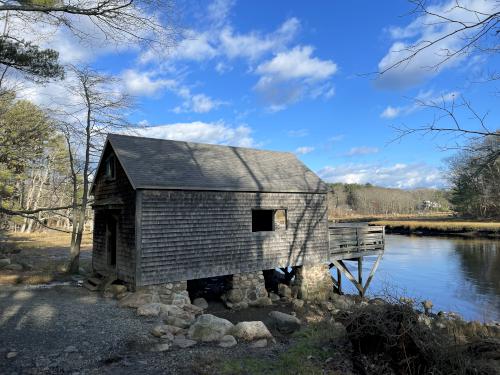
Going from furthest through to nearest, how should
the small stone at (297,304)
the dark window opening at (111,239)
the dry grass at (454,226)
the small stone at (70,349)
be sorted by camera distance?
1. the dry grass at (454,226)
2. the small stone at (297,304)
3. the dark window opening at (111,239)
4. the small stone at (70,349)

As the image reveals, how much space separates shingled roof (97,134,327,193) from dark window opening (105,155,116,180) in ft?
2.92

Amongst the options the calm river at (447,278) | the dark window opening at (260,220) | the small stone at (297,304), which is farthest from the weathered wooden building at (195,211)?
the calm river at (447,278)

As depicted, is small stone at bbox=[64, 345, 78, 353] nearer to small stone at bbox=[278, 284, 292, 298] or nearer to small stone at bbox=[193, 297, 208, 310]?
small stone at bbox=[193, 297, 208, 310]

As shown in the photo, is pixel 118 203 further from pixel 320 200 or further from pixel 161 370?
pixel 320 200

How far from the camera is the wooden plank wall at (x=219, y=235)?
11930mm

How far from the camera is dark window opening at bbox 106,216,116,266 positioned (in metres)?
14.3

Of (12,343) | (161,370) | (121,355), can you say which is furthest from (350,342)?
(12,343)

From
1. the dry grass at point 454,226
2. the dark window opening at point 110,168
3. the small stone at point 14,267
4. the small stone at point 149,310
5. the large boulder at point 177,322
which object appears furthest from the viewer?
the dry grass at point 454,226

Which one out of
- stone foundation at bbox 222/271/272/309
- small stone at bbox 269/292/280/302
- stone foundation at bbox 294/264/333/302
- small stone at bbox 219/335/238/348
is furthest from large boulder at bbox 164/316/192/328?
stone foundation at bbox 294/264/333/302

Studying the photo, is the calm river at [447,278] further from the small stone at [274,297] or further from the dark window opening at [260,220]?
the dark window opening at [260,220]

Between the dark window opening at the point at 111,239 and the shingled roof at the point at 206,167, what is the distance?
122 inches

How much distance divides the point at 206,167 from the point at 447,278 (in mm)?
17192

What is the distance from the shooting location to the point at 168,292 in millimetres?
12055

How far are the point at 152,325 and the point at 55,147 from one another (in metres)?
24.2
